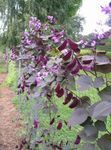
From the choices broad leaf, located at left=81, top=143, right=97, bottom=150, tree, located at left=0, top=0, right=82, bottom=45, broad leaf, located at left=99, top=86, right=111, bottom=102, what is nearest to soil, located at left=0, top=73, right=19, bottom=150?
broad leaf, located at left=81, top=143, right=97, bottom=150

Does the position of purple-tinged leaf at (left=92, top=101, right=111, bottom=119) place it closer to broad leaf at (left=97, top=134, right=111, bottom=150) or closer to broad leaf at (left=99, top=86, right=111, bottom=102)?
broad leaf at (left=99, top=86, right=111, bottom=102)

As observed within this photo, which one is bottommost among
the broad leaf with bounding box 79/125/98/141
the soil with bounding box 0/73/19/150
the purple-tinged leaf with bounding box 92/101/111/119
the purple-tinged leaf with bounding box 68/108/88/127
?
the soil with bounding box 0/73/19/150

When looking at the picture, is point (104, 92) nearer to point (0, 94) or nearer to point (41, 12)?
point (0, 94)

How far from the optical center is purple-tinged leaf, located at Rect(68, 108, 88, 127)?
127 centimetres

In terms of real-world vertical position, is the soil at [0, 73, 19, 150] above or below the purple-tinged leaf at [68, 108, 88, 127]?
below

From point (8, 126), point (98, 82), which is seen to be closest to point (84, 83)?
point (98, 82)

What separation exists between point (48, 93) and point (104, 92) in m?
0.75

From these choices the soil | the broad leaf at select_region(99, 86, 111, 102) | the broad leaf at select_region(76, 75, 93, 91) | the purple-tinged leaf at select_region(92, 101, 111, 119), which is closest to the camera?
the purple-tinged leaf at select_region(92, 101, 111, 119)

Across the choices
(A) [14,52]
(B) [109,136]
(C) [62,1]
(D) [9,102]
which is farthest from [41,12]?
(B) [109,136]

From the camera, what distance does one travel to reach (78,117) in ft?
4.27

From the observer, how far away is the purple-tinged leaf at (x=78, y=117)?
1272mm

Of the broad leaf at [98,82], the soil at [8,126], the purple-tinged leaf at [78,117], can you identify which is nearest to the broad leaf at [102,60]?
the broad leaf at [98,82]

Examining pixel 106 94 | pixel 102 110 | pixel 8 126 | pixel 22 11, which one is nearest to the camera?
pixel 102 110

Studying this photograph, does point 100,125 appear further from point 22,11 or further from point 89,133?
point 22,11
